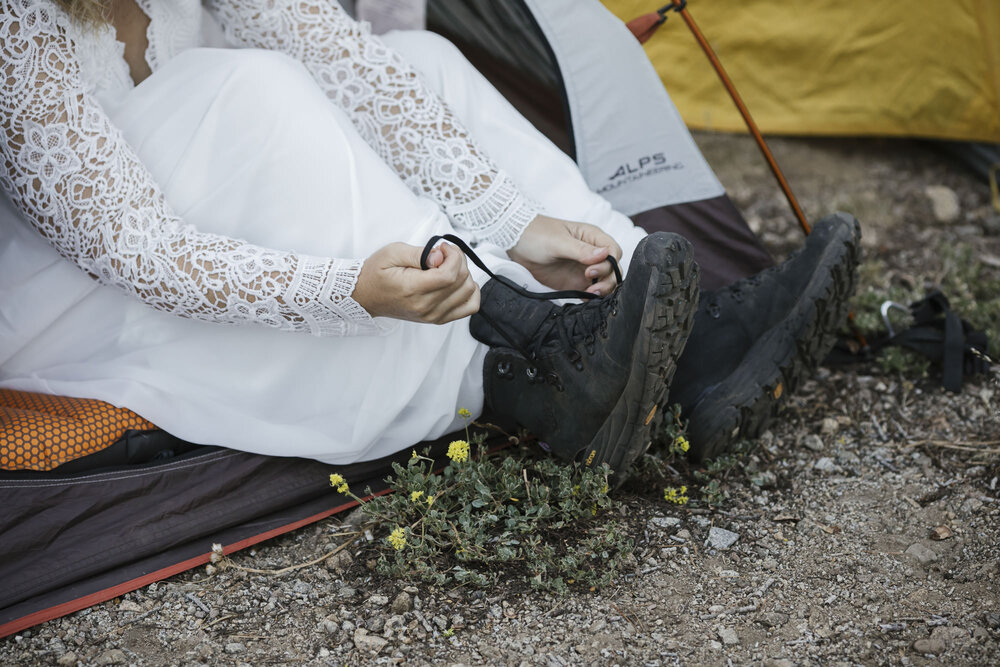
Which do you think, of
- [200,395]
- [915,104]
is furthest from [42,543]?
[915,104]

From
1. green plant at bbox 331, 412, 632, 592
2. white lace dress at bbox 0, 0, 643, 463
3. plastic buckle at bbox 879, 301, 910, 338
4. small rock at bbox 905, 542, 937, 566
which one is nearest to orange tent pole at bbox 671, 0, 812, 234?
plastic buckle at bbox 879, 301, 910, 338

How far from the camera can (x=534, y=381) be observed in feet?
4.39

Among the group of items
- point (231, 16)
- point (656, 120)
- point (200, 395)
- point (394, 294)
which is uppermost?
point (231, 16)

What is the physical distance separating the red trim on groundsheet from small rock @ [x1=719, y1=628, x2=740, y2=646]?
54cm

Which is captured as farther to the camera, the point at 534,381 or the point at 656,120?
the point at 656,120

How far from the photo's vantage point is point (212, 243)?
4.08 ft

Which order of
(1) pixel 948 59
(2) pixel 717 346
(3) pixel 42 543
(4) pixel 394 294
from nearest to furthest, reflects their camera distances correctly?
(4) pixel 394 294, (3) pixel 42 543, (2) pixel 717 346, (1) pixel 948 59

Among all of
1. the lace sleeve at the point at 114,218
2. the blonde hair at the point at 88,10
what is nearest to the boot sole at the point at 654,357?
the lace sleeve at the point at 114,218

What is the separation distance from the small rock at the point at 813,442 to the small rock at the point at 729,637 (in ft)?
1.65

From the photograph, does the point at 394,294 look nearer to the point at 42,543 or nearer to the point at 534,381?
the point at 534,381

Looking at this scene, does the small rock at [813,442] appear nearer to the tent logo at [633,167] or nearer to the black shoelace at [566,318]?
the black shoelace at [566,318]

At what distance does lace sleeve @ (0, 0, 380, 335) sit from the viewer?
3.98 ft

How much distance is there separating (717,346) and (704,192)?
1.49ft

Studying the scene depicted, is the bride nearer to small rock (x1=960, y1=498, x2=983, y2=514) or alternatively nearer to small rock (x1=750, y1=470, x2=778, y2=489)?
small rock (x1=750, y1=470, x2=778, y2=489)
